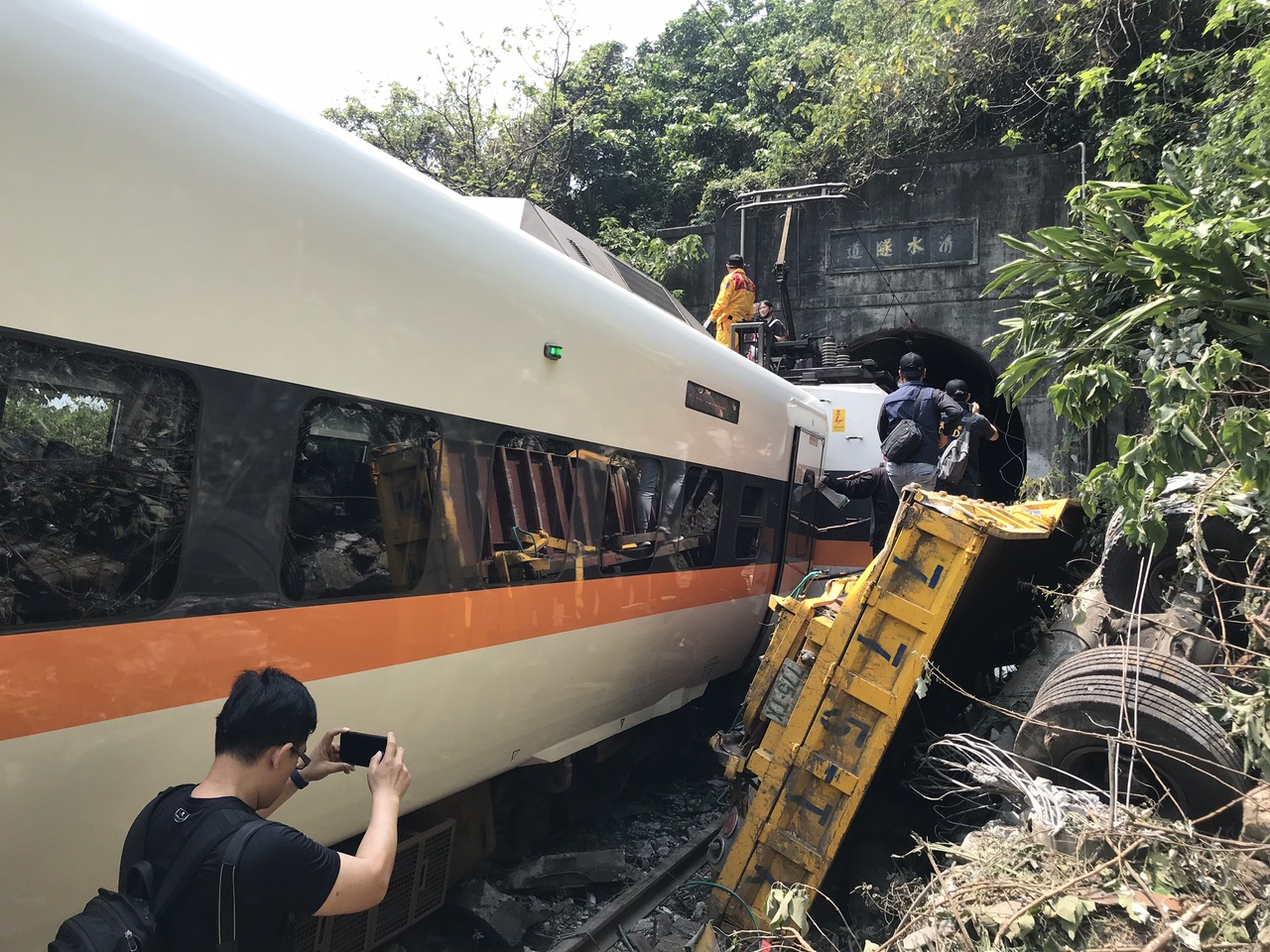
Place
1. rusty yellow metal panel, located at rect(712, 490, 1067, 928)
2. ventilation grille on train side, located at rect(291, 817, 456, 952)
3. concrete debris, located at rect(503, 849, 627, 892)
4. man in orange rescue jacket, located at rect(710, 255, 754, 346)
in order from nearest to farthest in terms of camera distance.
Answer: ventilation grille on train side, located at rect(291, 817, 456, 952)
rusty yellow metal panel, located at rect(712, 490, 1067, 928)
concrete debris, located at rect(503, 849, 627, 892)
man in orange rescue jacket, located at rect(710, 255, 754, 346)

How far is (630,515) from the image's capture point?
441 centimetres

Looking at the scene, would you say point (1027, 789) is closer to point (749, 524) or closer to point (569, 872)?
point (569, 872)

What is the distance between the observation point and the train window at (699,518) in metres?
5.06

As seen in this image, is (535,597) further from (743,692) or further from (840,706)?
(743,692)

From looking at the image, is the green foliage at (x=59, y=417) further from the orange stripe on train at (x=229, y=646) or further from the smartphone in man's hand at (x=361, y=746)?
the smartphone in man's hand at (x=361, y=746)

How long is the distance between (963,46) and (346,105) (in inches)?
446

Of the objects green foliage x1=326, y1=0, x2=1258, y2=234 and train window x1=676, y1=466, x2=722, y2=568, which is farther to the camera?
green foliage x1=326, y1=0, x2=1258, y2=234

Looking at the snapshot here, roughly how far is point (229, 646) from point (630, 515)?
2.34 metres

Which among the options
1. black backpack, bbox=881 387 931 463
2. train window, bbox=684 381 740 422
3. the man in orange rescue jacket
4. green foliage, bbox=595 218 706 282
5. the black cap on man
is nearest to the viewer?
train window, bbox=684 381 740 422

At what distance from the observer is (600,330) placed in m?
4.05

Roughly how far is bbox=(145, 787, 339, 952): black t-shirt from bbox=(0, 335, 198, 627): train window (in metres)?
0.63

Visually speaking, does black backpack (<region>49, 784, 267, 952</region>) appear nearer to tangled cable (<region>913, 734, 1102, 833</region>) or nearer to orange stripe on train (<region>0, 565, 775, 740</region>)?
orange stripe on train (<region>0, 565, 775, 740</region>)

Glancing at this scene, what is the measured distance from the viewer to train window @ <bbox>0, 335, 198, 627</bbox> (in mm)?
1919

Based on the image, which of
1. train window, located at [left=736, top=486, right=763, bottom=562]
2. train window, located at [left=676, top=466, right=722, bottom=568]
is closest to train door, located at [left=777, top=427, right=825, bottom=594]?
train window, located at [left=736, top=486, right=763, bottom=562]
